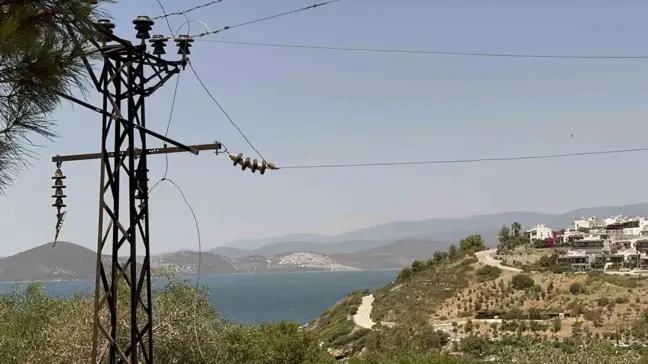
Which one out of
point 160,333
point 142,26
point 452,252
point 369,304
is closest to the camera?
point 142,26

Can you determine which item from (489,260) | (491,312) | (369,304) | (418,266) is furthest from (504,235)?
(491,312)

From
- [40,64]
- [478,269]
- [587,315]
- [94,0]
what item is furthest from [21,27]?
[478,269]

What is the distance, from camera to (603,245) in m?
69.6

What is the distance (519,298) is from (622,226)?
45057 mm

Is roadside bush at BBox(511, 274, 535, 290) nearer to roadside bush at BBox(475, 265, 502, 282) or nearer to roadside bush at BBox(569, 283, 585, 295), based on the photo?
roadside bush at BBox(475, 265, 502, 282)

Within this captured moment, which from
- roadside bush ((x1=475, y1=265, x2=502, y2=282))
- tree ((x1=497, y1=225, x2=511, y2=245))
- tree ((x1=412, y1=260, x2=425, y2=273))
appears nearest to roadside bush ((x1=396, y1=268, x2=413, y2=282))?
tree ((x1=412, y1=260, x2=425, y2=273))

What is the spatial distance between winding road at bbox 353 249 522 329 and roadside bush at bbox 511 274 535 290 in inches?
Answer: 180

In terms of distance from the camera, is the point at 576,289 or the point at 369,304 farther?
Result: the point at 369,304

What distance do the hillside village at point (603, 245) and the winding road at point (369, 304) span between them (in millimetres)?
1980

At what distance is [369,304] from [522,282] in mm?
15167

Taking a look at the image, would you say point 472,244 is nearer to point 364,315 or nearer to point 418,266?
point 418,266

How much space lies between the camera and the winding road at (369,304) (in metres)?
44.8

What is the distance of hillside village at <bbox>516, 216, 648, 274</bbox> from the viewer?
59272 mm

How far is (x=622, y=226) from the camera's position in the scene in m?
81.4
